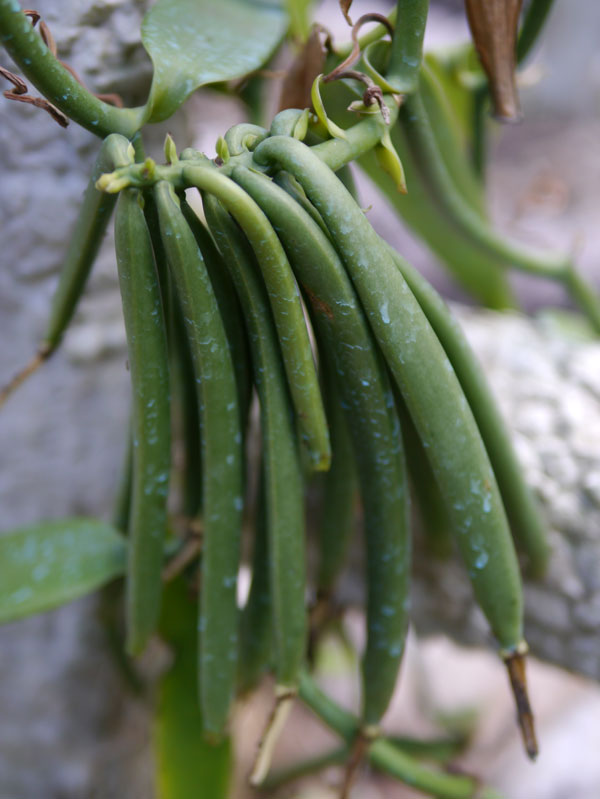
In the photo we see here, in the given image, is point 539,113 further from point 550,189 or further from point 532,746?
point 532,746

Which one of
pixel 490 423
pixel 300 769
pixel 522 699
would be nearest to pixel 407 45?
pixel 490 423

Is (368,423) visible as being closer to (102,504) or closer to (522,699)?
(522,699)

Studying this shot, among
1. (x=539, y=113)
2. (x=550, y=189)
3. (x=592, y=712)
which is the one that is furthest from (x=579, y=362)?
(x=539, y=113)

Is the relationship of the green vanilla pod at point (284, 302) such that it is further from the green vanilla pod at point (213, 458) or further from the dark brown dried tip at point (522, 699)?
the dark brown dried tip at point (522, 699)

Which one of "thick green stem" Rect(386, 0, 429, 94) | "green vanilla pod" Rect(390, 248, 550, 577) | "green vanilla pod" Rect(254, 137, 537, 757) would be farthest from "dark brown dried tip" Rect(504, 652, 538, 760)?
"thick green stem" Rect(386, 0, 429, 94)

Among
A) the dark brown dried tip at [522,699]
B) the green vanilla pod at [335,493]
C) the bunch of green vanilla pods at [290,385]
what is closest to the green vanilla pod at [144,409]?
the bunch of green vanilla pods at [290,385]

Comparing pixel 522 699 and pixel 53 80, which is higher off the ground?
pixel 53 80

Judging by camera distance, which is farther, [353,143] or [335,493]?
[335,493]

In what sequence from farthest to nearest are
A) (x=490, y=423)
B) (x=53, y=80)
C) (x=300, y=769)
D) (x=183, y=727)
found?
1. (x=300, y=769)
2. (x=183, y=727)
3. (x=490, y=423)
4. (x=53, y=80)
